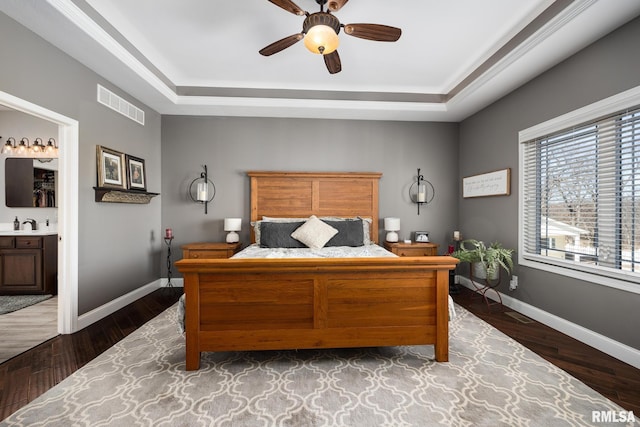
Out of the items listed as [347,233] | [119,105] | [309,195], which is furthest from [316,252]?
[119,105]

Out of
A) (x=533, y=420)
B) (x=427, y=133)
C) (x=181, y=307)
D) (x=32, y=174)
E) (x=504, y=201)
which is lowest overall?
(x=533, y=420)

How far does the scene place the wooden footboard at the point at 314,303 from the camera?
205 cm

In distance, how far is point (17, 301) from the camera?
3.56 m

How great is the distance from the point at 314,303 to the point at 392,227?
2.41m

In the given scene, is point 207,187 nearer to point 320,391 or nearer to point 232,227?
point 232,227

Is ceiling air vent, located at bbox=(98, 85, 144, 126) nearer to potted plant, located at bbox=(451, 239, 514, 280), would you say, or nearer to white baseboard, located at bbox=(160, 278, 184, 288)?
white baseboard, located at bbox=(160, 278, 184, 288)

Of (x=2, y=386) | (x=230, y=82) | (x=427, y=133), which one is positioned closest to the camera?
(x=2, y=386)

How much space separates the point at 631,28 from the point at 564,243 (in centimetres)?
190

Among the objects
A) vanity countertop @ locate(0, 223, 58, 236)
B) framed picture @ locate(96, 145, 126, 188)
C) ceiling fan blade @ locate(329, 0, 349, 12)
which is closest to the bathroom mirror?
vanity countertop @ locate(0, 223, 58, 236)

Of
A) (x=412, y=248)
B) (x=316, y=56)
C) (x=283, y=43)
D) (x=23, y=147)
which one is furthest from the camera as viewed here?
(x=23, y=147)

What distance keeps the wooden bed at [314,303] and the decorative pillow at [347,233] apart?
164 cm

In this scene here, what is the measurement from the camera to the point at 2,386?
1.87 meters

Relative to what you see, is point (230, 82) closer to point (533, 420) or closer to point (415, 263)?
point (415, 263)

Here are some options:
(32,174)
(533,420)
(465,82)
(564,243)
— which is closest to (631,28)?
(465,82)
